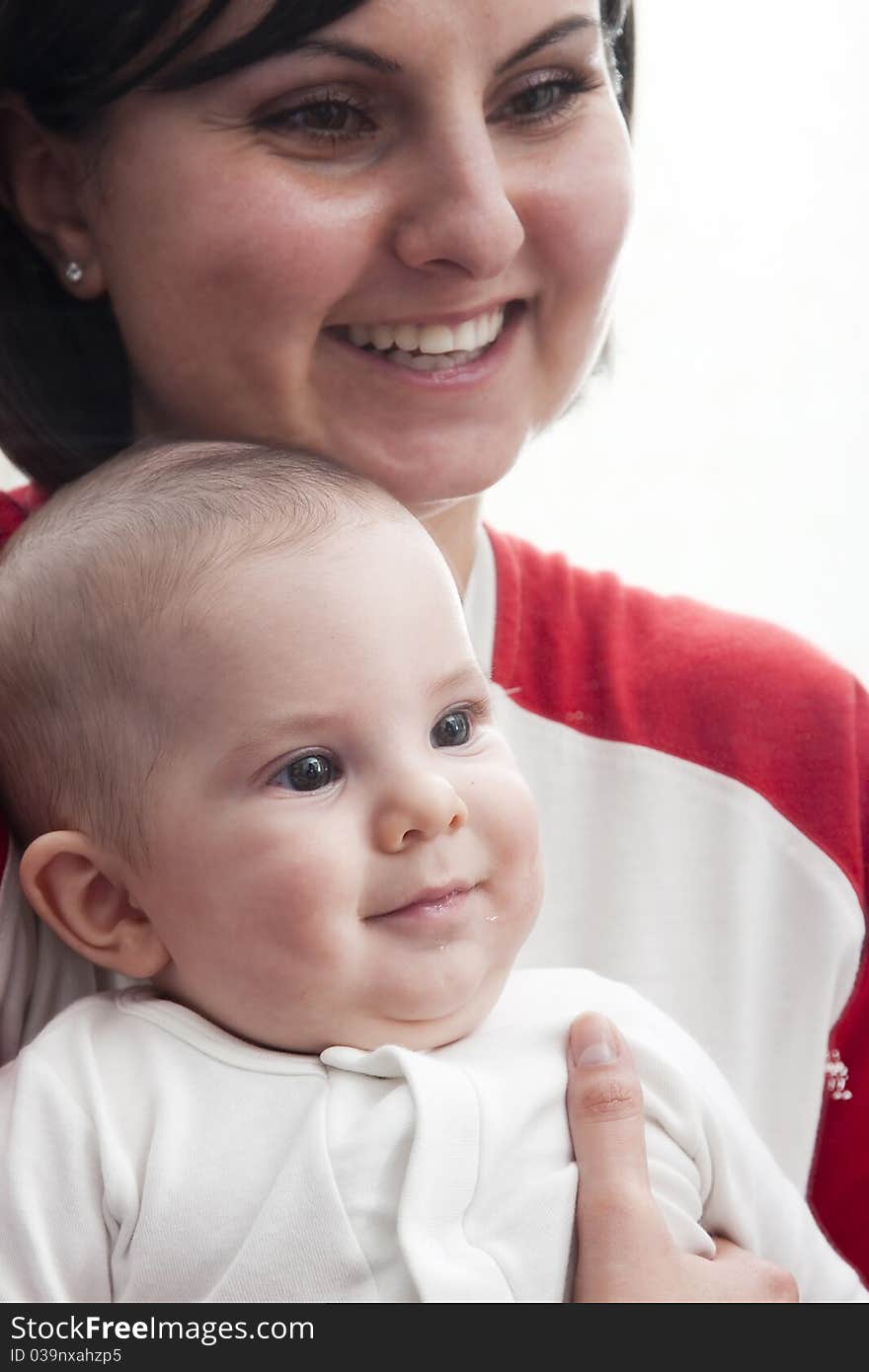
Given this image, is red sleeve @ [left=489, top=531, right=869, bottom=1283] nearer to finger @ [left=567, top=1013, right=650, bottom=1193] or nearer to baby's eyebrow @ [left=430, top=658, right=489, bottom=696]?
baby's eyebrow @ [left=430, top=658, right=489, bottom=696]

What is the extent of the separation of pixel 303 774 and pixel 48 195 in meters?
→ 0.56

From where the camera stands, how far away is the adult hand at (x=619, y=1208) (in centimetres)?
92

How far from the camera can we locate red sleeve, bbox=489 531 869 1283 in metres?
1.30

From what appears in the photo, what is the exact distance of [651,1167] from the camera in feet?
3.27

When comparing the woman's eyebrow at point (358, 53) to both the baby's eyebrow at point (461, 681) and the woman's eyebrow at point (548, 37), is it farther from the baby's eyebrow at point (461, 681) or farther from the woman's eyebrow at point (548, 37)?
the baby's eyebrow at point (461, 681)

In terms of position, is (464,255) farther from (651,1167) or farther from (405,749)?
(651,1167)

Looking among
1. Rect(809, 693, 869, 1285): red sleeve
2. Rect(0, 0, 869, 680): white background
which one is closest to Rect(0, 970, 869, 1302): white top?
Rect(809, 693, 869, 1285): red sleeve

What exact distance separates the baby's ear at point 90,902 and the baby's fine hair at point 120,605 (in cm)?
2

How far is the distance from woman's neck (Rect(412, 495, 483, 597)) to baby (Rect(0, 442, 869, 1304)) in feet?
0.84

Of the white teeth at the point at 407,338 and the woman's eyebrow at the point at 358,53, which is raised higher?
the woman's eyebrow at the point at 358,53

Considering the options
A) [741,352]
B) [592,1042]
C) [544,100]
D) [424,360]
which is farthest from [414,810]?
[741,352]

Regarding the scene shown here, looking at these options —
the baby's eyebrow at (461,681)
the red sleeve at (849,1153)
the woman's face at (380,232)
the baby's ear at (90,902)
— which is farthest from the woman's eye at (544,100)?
the red sleeve at (849,1153)
